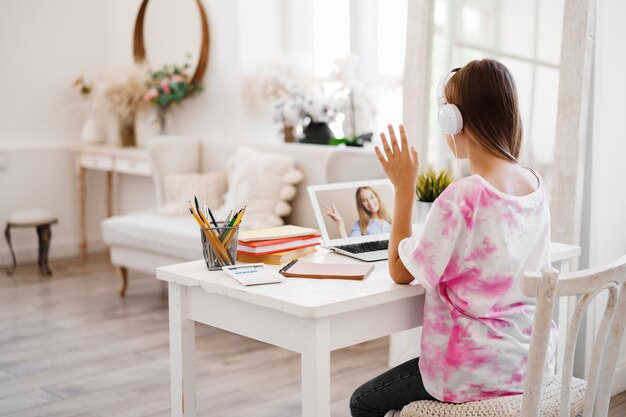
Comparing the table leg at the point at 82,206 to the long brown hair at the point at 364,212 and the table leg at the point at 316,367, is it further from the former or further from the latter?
the table leg at the point at 316,367

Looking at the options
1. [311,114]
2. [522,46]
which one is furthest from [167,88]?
[522,46]

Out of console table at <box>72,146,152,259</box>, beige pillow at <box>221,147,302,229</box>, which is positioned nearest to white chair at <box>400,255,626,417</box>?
beige pillow at <box>221,147,302,229</box>

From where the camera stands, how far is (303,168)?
14.4 feet

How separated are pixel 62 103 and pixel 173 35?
1048 mm

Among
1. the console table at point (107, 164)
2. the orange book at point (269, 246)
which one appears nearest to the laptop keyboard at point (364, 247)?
the orange book at point (269, 246)

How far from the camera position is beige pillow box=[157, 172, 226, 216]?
4.78 metres

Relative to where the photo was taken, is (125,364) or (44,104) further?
(44,104)

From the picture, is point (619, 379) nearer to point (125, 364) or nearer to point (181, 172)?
point (125, 364)

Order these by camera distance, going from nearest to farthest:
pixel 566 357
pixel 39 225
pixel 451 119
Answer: pixel 566 357 < pixel 451 119 < pixel 39 225

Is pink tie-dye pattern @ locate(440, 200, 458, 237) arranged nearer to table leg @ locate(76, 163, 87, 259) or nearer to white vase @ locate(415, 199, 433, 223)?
white vase @ locate(415, 199, 433, 223)

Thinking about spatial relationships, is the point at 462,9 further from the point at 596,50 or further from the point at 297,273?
the point at 297,273

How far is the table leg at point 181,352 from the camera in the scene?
6.80 ft

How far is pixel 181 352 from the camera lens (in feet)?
6.82

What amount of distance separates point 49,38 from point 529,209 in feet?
16.2
